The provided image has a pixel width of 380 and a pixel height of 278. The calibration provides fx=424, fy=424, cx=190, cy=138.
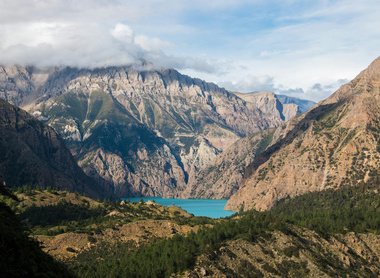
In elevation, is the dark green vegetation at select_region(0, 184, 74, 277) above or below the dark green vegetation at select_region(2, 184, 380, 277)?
above

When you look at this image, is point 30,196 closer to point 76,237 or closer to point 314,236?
point 76,237

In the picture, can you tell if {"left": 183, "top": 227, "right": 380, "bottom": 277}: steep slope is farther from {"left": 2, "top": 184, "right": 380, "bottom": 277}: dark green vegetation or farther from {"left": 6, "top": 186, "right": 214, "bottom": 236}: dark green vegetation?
{"left": 6, "top": 186, "right": 214, "bottom": 236}: dark green vegetation

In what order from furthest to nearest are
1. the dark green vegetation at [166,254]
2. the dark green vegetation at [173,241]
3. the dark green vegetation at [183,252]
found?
the dark green vegetation at [173,241] → the dark green vegetation at [183,252] → the dark green vegetation at [166,254]

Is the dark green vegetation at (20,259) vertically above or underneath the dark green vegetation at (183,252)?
above

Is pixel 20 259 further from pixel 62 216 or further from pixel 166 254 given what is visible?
pixel 62 216

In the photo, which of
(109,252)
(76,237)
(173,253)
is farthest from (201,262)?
(76,237)

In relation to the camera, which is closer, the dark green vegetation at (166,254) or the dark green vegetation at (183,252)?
the dark green vegetation at (166,254)

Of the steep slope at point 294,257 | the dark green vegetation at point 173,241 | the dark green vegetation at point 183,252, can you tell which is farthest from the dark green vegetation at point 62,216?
the steep slope at point 294,257

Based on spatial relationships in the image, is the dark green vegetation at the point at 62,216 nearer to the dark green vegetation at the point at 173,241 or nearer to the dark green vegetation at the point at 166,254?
the dark green vegetation at the point at 173,241

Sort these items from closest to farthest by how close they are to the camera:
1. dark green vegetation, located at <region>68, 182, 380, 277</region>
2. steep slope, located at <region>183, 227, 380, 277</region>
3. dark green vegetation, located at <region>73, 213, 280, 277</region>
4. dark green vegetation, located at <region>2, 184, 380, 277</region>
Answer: dark green vegetation, located at <region>73, 213, 280, 277</region>
dark green vegetation, located at <region>68, 182, 380, 277</region>
steep slope, located at <region>183, 227, 380, 277</region>
dark green vegetation, located at <region>2, 184, 380, 277</region>

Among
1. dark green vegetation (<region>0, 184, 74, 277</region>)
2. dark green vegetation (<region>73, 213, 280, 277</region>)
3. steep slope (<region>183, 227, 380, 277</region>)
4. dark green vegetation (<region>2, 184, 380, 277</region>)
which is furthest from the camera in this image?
dark green vegetation (<region>2, 184, 380, 277</region>)

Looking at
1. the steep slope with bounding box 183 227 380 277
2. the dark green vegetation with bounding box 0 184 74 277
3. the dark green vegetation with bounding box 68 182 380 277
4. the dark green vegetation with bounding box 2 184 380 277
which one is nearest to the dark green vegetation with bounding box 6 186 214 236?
the dark green vegetation with bounding box 2 184 380 277

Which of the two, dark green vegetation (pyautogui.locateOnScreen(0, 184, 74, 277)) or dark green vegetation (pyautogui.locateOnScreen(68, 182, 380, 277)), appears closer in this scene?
dark green vegetation (pyautogui.locateOnScreen(0, 184, 74, 277))
